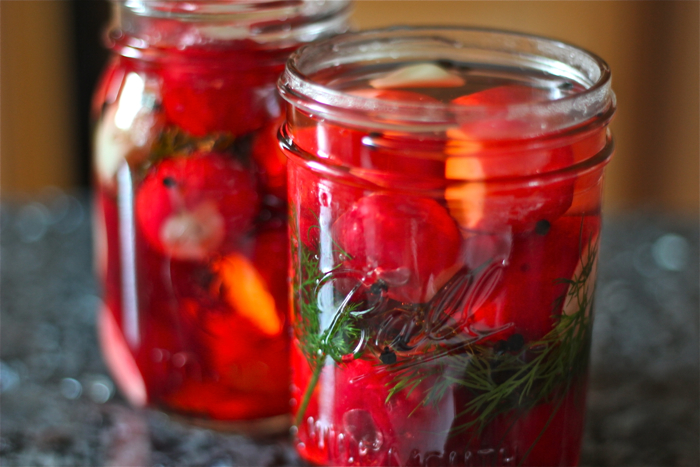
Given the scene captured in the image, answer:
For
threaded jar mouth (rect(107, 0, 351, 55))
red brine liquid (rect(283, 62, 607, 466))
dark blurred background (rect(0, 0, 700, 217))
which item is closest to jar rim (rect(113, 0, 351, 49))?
threaded jar mouth (rect(107, 0, 351, 55))

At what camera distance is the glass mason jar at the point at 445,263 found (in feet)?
1.34

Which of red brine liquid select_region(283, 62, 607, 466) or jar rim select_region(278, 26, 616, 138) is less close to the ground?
jar rim select_region(278, 26, 616, 138)

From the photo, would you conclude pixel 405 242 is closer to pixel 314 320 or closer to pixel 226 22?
pixel 314 320

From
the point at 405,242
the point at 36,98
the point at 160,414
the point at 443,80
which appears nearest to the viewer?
the point at 405,242

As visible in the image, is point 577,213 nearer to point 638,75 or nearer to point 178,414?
point 178,414

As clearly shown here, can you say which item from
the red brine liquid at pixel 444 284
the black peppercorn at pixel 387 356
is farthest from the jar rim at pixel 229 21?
the black peppercorn at pixel 387 356

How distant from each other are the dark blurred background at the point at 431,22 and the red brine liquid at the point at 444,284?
116 cm

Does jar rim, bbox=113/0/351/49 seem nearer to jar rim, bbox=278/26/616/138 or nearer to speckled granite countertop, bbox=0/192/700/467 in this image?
jar rim, bbox=278/26/616/138

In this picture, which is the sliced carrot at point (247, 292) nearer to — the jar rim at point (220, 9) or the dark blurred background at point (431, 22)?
the jar rim at point (220, 9)

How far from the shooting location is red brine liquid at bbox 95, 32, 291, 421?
0.55m

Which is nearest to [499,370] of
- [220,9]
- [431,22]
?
[220,9]

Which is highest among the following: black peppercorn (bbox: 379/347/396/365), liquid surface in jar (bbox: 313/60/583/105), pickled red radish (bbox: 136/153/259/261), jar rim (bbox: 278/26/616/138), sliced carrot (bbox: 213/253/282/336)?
jar rim (bbox: 278/26/616/138)

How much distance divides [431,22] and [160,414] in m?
1.23

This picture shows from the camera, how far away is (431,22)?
167cm
